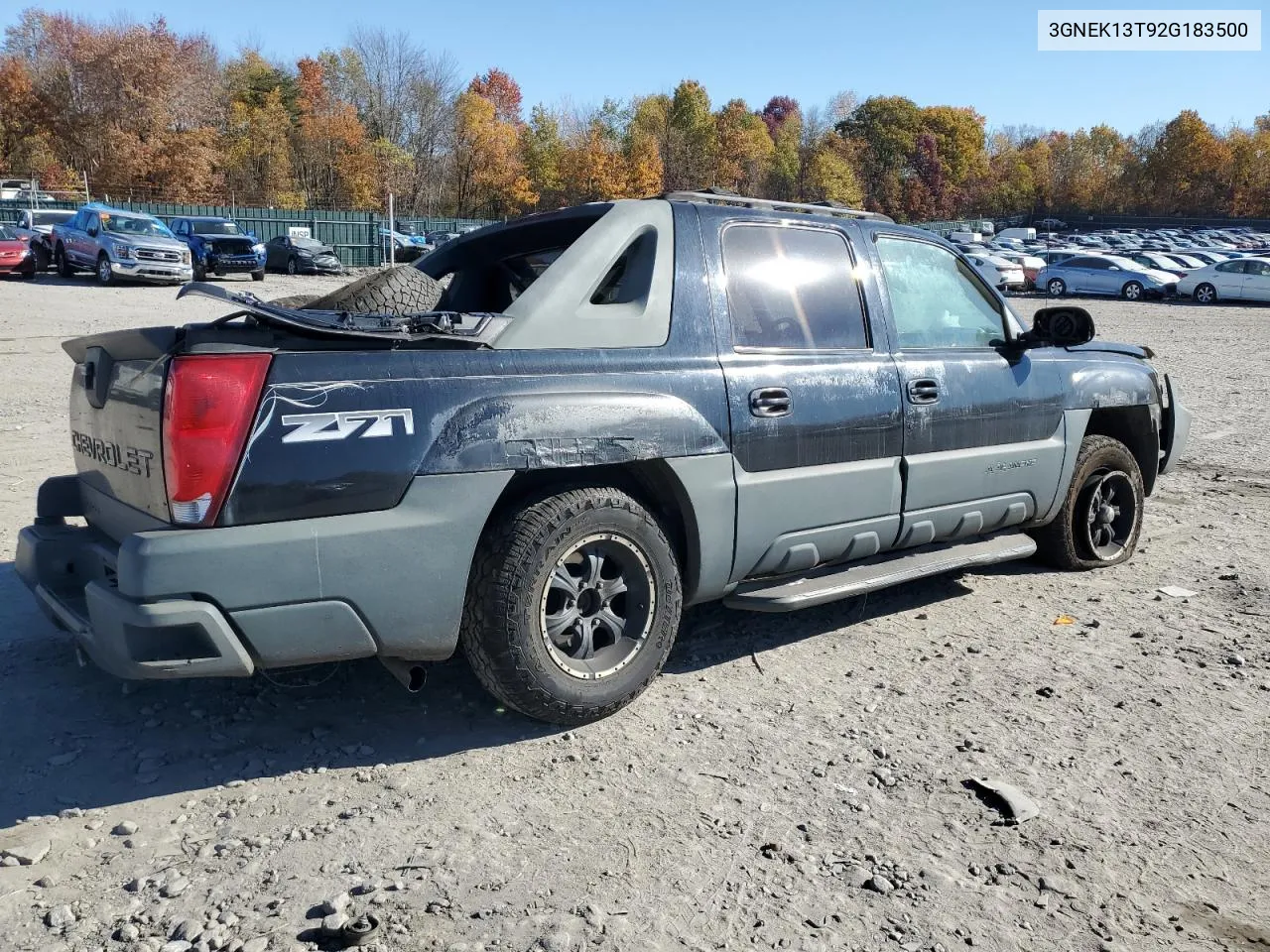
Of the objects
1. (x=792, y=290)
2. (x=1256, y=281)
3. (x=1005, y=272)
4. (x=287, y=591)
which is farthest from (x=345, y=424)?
(x=1256, y=281)

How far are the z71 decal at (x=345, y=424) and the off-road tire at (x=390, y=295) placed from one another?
83 cm

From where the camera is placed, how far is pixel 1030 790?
3.35 metres

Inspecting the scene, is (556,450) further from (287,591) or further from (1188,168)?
(1188,168)

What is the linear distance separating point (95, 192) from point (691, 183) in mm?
44929

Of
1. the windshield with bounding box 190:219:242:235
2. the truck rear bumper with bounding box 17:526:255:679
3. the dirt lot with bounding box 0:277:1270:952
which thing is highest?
the windshield with bounding box 190:219:242:235

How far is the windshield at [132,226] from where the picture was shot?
24766mm

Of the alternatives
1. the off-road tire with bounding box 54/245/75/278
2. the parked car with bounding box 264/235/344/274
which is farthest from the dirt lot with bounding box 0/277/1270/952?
the parked car with bounding box 264/235/344/274

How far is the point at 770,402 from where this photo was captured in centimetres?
406

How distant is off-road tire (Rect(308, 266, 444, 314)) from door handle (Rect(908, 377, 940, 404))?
206 cm

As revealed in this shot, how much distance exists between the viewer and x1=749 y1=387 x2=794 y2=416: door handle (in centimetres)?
402

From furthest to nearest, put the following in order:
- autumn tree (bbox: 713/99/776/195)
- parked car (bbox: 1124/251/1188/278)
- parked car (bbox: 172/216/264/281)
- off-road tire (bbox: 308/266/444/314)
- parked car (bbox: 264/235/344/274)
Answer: autumn tree (bbox: 713/99/776/195)
parked car (bbox: 1124/251/1188/278)
parked car (bbox: 264/235/344/274)
parked car (bbox: 172/216/264/281)
off-road tire (bbox: 308/266/444/314)

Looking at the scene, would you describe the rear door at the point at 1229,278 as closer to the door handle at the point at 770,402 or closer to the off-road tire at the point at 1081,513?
the off-road tire at the point at 1081,513

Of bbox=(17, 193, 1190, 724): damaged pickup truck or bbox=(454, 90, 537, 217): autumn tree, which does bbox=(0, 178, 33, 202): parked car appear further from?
bbox=(17, 193, 1190, 724): damaged pickup truck

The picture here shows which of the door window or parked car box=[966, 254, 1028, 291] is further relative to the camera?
parked car box=[966, 254, 1028, 291]
